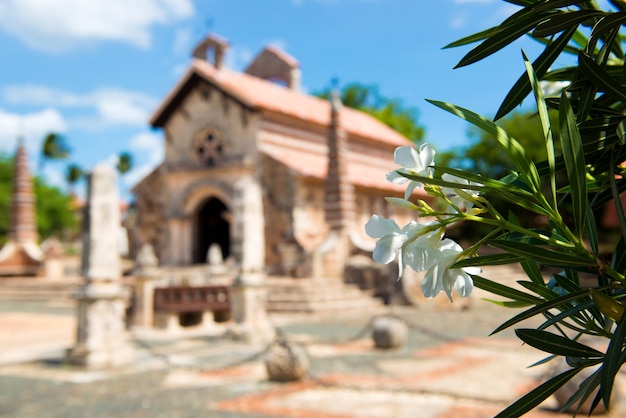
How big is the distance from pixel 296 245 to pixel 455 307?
6.43 meters

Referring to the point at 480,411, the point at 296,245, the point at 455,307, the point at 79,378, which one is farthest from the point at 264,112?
the point at 480,411

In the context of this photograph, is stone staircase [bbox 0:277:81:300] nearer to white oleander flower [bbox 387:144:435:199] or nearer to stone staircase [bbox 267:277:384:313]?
stone staircase [bbox 267:277:384:313]

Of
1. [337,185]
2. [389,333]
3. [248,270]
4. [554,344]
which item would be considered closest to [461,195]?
[554,344]

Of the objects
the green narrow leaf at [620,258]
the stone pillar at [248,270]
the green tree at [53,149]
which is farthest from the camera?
the green tree at [53,149]

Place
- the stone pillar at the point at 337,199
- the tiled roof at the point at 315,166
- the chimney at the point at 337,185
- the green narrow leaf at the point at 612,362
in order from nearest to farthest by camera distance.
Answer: the green narrow leaf at the point at 612,362
the stone pillar at the point at 337,199
the chimney at the point at 337,185
the tiled roof at the point at 315,166

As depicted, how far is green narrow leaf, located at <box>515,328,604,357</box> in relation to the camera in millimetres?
1146

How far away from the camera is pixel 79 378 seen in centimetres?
804

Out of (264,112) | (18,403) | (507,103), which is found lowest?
(18,403)

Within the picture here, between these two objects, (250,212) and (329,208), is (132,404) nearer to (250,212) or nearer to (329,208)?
(250,212)

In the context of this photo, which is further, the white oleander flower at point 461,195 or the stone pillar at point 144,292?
the stone pillar at point 144,292

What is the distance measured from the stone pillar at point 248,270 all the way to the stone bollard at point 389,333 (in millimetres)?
2300

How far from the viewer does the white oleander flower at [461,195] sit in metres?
1.06

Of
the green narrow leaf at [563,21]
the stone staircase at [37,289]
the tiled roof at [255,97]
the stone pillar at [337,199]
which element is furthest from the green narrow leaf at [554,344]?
the tiled roof at [255,97]

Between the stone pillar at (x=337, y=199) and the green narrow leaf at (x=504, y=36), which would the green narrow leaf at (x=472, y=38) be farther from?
the stone pillar at (x=337, y=199)
